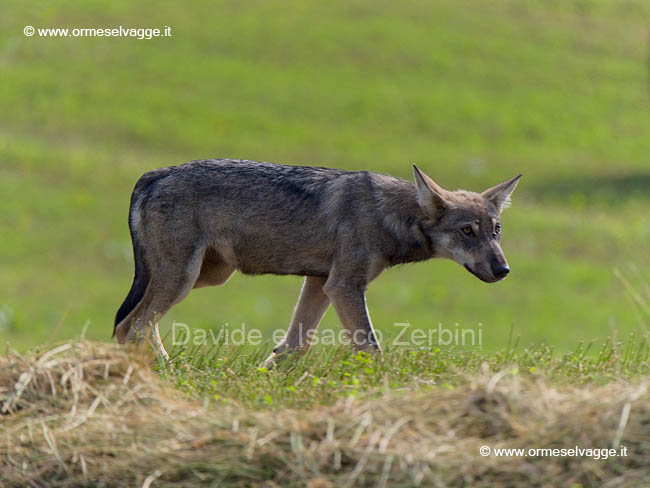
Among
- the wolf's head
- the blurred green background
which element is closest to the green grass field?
the blurred green background

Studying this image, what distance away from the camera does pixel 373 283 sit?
3575cm

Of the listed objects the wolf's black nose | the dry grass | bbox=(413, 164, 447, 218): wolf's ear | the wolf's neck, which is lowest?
the dry grass

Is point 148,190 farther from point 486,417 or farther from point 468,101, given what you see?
point 468,101

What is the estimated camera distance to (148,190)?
9508mm

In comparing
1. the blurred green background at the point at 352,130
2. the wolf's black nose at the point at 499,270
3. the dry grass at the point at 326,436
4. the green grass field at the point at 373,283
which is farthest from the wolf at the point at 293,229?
the blurred green background at the point at 352,130

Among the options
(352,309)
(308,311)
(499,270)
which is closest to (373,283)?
(308,311)

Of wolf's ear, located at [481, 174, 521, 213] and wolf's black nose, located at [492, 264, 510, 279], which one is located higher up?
wolf's ear, located at [481, 174, 521, 213]

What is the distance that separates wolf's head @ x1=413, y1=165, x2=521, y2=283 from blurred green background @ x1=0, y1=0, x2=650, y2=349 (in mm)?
19085

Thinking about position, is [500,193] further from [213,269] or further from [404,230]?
[213,269]

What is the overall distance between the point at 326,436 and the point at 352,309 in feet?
11.5

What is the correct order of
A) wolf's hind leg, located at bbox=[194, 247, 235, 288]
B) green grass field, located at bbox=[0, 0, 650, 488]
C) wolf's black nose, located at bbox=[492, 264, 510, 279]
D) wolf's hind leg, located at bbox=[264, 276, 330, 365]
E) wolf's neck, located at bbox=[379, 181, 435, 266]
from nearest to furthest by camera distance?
green grass field, located at bbox=[0, 0, 650, 488] → wolf's black nose, located at bbox=[492, 264, 510, 279] → wolf's neck, located at bbox=[379, 181, 435, 266] → wolf's hind leg, located at bbox=[194, 247, 235, 288] → wolf's hind leg, located at bbox=[264, 276, 330, 365]

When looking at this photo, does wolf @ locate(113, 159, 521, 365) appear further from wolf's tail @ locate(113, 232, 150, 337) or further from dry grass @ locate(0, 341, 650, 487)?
dry grass @ locate(0, 341, 650, 487)

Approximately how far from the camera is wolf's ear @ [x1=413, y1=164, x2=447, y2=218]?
29.9ft

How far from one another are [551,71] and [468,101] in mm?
7452
